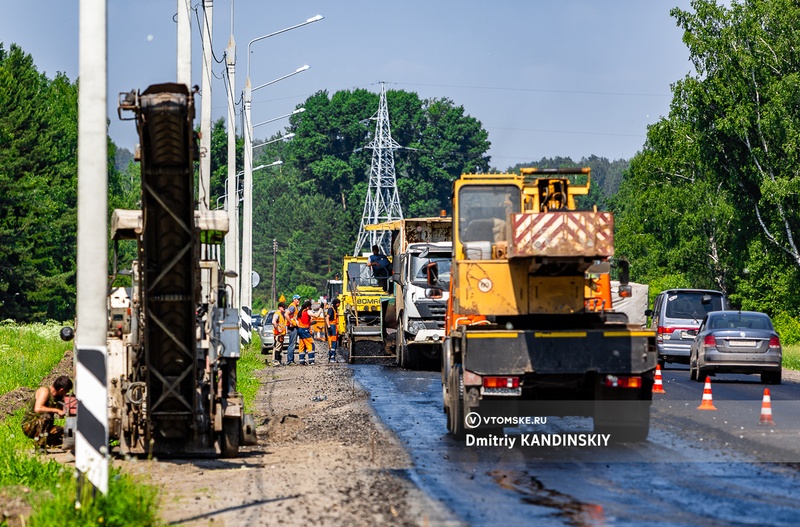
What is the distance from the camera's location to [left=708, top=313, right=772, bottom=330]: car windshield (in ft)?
97.1

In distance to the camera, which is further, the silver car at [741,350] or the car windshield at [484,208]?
the silver car at [741,350]

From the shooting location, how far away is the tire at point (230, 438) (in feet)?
50.6

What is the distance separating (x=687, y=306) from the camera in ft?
119

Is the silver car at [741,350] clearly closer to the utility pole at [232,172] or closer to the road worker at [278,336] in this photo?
the utility pole at [232,172]

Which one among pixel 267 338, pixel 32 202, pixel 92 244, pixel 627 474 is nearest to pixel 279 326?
pixel 267 338

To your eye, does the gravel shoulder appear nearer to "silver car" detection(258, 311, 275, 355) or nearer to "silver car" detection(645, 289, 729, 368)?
"silver car" detection(645, 289, 729, 368)

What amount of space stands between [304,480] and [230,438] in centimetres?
246

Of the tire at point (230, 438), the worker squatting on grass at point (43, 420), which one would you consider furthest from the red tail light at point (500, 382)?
the worker squatting on grass at point (43, 420)

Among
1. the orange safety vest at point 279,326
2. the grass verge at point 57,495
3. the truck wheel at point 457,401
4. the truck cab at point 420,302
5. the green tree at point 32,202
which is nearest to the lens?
the grass verge at point 57,495

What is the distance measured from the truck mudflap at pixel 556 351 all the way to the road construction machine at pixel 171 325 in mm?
3067

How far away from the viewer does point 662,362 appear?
36.9m

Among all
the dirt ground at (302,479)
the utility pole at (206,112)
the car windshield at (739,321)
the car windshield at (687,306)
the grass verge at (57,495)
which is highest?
the utility pole at (206,112)

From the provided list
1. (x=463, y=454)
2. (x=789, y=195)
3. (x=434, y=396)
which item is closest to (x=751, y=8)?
(x=789, y=195)

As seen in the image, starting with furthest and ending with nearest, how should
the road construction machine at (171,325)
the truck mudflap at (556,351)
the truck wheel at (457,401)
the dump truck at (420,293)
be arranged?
1. the dump truck at (420,293)
2. the truck wheel at (457,401)
3. the truck mudflap at (556,351)
4. the road construction machine at (171,325)
